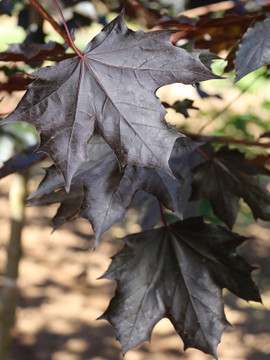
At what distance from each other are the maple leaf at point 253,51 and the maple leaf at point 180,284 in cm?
30

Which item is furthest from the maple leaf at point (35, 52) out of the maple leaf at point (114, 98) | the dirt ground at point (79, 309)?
the dirt ground at point (79, 309)

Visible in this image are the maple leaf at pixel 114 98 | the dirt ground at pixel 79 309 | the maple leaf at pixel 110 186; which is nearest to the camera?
the maple leaf at pixel 114 98

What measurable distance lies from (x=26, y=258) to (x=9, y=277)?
1680 mm

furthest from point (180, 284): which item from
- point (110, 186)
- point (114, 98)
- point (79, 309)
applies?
point (79, 309)

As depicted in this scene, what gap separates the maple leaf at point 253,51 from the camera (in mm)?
577

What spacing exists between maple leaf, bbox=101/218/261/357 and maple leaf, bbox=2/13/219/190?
26 cm

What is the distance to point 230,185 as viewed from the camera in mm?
887

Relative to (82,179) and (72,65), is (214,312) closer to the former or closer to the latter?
(82,179)

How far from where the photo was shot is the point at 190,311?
0.74 metres

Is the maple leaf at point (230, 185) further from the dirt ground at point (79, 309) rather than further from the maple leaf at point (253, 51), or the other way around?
the dirt ground at point (79, 309)

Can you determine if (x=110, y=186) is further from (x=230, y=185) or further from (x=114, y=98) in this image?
(x=230, y=185)

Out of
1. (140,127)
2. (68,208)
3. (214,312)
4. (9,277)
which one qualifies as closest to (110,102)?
(140,127)

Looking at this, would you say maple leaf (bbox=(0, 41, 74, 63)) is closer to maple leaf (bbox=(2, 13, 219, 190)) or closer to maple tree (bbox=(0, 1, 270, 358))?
maple tree (bbox=(0, 1, 270, 358))

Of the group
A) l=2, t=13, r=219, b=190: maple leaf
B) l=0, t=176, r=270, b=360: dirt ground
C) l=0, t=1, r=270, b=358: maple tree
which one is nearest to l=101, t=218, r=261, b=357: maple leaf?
l=0, t=1, r=270, b=358: maple tree
